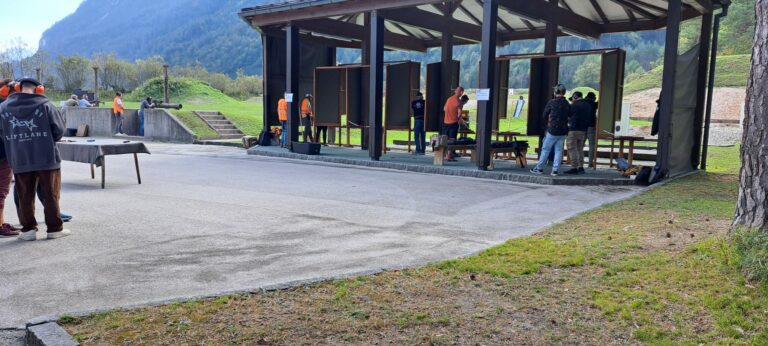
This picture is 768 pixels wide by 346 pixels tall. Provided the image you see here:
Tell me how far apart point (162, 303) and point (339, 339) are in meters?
1.28

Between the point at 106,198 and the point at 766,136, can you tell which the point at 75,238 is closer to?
the point at 106,198

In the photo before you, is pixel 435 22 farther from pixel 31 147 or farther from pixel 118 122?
pixel 118 122

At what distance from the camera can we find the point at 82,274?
4.46m

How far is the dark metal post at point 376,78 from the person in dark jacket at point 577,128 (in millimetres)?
4383

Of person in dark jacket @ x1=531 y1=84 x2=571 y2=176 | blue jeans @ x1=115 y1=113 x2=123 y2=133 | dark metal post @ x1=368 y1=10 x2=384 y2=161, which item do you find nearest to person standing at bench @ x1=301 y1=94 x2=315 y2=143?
dark metal post @ x1=368 y1=10 x2=384 y2=161

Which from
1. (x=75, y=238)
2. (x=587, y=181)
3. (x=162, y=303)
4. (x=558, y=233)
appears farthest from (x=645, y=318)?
(x=587, y=181)

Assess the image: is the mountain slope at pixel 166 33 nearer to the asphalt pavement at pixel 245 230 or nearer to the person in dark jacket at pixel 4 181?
the asphalt pavement at pixel 245 230

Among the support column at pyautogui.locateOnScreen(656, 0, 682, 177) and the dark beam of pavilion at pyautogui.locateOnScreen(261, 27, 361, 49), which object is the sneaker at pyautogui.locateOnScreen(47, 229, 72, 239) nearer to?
the support column at pyautogui.locateOnScreen(656, 0, 682, 177)

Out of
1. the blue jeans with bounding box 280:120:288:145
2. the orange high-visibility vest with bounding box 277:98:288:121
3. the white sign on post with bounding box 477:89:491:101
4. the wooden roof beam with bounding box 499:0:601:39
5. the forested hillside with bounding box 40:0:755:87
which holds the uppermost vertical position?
the forested hillside with bounding box 40:0:755:87

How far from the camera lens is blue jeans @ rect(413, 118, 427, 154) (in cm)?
1488

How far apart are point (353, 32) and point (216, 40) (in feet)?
366

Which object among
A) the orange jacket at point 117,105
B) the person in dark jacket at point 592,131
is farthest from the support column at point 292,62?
the orange jacket at point 117,105

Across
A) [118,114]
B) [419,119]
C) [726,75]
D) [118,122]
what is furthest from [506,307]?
[726,75]

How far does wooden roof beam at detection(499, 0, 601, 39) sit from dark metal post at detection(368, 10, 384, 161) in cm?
296
